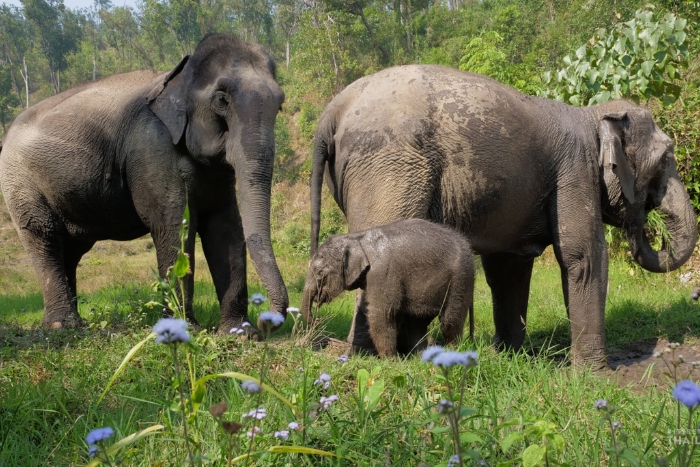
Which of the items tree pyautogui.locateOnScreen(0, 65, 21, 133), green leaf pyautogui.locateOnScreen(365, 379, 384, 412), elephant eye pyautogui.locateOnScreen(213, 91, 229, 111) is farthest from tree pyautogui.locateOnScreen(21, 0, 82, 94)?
green leaf pyautogui.locateOnScreen(365, 379, 384, 412)

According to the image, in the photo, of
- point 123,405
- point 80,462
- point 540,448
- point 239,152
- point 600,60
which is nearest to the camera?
point 540,448

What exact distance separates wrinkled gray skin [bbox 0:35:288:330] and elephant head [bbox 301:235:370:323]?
1.35 feet

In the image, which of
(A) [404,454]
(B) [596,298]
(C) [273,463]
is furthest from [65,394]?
(B) [596,298]

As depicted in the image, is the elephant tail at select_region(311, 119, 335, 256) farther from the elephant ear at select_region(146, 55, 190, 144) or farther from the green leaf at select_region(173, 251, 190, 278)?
the green leaf at select_region(173, 251, 190, 278)

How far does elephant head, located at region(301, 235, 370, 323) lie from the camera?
4.38 meters

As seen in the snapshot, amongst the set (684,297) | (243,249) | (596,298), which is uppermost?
(243,249)

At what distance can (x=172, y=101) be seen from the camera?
555 cm

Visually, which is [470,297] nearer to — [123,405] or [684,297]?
[123,405]

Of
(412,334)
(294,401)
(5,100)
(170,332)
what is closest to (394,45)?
(5,100)

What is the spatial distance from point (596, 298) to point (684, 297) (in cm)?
244

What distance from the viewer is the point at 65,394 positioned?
3.41 metres

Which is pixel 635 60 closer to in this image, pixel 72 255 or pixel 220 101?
pixel 220 101

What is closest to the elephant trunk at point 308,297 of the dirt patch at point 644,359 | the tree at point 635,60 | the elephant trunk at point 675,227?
the dirt patch at point 644,359

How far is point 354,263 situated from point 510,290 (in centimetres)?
218
